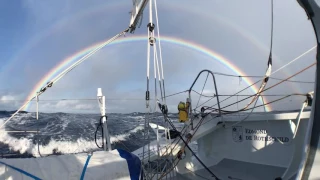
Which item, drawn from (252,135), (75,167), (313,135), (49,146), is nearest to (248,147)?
(252,135)

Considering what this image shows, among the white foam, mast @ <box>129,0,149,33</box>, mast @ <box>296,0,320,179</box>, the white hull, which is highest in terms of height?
mast @ <box>129,0,149,33</box>

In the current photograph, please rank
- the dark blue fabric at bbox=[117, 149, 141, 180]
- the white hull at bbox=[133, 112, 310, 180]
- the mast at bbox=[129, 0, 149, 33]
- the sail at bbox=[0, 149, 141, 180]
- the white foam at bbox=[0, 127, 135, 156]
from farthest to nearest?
the white foam at bbox=[0, 127, 135, 156], the white hull at bbox=[133, 112, 310, 180], the mast at bbox=[129, 0, 149, 33], the dark blue fabric at bbox=[117, 149, 141, 180], the sail at bbox=[0, 149, 141, 180]

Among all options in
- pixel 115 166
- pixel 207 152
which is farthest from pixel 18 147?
pixel 115 166

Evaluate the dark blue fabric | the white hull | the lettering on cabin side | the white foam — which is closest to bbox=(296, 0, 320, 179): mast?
the dark blue fabric

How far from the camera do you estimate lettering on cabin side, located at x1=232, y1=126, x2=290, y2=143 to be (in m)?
5.93

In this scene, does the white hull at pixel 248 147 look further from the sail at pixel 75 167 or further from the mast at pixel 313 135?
the mast at pixel 313 135

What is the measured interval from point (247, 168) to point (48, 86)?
4677mm

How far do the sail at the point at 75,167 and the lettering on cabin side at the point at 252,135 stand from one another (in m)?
3.80

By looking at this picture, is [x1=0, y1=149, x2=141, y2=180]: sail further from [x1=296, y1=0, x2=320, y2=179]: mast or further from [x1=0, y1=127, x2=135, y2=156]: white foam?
[x1=0, y1=127, x2=135, y2=156]: white foam

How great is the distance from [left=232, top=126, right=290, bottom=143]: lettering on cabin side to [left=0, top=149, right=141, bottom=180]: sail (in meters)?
3.80

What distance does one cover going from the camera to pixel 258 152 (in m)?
6.25

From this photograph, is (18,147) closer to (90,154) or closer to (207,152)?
(207,152)

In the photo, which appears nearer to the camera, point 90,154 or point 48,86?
point 90,154

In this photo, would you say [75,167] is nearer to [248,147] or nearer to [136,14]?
[136,14]
